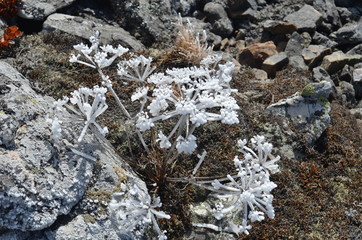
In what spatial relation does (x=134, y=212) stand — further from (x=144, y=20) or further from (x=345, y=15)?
(x=345, y=15)

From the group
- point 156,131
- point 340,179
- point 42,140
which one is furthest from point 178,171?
point 340,179

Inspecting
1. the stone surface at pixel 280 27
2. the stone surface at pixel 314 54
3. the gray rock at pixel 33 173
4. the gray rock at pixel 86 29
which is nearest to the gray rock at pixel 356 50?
the stone surface at pixel 314 54

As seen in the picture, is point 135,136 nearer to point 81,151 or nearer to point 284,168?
point 81,151

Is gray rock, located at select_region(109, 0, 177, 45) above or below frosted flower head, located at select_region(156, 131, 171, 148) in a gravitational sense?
below

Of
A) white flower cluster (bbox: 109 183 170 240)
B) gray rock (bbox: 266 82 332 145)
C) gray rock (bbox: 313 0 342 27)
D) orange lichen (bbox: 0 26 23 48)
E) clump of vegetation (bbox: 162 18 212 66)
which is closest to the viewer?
white flower cluster (bbox: 109 183 170 240)

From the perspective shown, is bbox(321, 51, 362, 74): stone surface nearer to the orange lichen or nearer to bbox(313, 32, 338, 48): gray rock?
bbox(313, 32, 338, 48): gray rock

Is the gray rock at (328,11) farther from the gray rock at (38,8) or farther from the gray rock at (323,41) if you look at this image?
the gray rock at (38,8)

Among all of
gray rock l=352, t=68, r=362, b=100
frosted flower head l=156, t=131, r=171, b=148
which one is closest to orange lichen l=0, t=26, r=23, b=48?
frosted flower head l=156, t=131, r=171, b=148

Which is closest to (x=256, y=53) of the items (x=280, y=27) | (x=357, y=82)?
(x=280, y=27)
